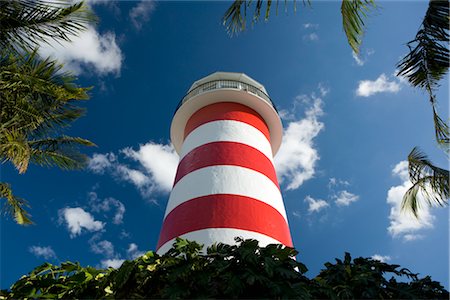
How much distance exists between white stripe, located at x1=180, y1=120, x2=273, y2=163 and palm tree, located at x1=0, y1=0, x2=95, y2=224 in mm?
3124

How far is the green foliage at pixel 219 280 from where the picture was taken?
264 cm

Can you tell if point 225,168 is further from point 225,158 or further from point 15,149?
point 15,149

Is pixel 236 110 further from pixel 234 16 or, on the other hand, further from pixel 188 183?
pixel 234 16

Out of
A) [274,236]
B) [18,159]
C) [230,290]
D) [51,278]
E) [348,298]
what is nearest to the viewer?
[230,290]

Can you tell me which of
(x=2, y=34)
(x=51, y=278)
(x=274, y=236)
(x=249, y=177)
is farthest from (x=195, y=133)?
(x=51, y=278)

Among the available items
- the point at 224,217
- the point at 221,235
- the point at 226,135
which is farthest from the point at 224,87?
the point at 221,235

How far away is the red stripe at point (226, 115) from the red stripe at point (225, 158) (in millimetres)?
1292

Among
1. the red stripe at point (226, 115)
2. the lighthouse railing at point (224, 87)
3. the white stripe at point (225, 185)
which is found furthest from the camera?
the lighthouse railing at point (224, 87)

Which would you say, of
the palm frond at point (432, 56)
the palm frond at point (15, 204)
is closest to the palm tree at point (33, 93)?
the palm frond at point (15, 204)

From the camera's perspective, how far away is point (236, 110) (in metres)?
11.5

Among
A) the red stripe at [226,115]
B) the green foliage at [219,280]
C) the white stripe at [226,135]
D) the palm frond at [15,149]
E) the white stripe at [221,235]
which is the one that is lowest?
the green foliage at [219,280]

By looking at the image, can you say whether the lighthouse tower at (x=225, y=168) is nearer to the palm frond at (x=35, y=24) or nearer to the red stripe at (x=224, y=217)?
the red stripe at (x=224, y=217)

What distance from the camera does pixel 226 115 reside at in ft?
36.8

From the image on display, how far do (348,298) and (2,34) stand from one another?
6.92 metres
